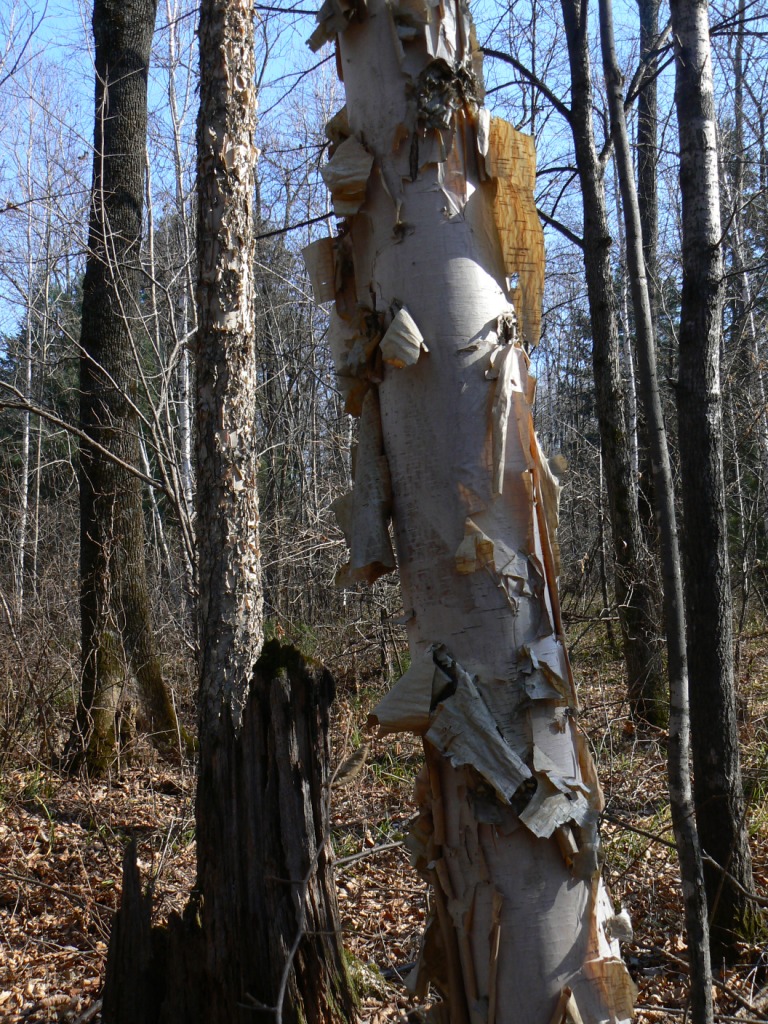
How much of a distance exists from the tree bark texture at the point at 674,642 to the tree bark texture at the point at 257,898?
1036mm

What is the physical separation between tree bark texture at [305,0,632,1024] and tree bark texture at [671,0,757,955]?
8.53ft

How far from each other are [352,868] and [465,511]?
401 cm

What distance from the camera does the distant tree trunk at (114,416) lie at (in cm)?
678

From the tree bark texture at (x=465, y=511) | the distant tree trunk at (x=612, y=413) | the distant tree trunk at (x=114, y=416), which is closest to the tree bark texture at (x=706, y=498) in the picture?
the tree bark texture at (x=465, y=511)

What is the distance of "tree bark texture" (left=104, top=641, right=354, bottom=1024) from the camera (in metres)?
2.46

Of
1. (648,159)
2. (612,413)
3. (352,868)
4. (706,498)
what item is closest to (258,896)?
(352,868)

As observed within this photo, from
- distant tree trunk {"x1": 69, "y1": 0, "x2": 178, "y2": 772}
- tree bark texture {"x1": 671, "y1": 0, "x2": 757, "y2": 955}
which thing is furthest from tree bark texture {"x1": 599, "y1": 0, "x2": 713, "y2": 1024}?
distant tree trunk {"x1": 69, "y1": 0, "x2": 178, "y2": 772}

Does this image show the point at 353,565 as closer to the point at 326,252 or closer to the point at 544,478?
the point at 544,478

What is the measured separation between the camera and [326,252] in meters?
1.46

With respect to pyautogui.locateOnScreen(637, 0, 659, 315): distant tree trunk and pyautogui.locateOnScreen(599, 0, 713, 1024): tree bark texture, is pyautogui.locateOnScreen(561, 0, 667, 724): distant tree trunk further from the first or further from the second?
pyautogui.locateOnScreen(599, 0, 713, 1024): tree bark texture

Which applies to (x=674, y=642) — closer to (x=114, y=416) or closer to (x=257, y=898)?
(x=257, y=898)

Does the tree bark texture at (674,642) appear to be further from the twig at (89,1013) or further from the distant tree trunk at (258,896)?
the twig at (89,1013)

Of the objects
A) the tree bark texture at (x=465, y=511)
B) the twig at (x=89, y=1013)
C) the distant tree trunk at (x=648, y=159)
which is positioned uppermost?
the distant tree trunk at (x=648, y=159)

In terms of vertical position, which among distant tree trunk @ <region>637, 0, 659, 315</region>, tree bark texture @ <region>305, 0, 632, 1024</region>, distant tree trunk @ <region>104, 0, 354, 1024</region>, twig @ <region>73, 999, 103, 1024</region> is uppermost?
distant tree trunk @ <region>637, 0, 659, 315</region>
